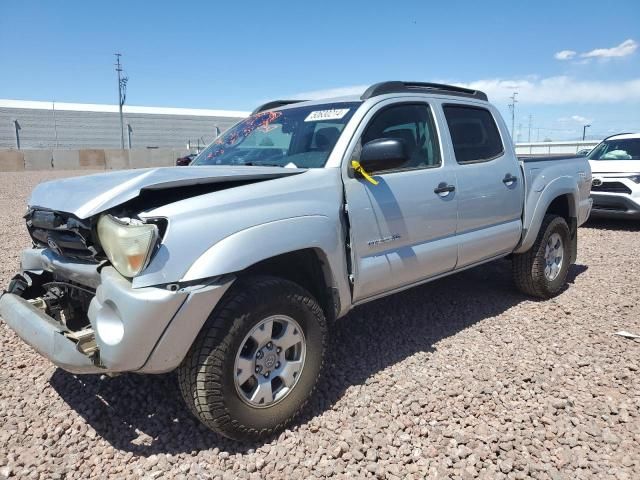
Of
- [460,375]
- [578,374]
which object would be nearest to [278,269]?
[460,375]

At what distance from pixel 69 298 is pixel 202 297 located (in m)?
1.09

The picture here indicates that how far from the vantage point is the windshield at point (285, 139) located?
3.34 meters

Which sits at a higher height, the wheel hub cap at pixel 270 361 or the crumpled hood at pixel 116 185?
the crumpled hood at pixel 116 185

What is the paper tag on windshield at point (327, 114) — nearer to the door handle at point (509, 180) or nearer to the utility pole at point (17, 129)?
the door handle at point (509, 180)

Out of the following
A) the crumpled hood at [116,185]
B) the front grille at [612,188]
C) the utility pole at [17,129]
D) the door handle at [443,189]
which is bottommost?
the front grille at [612,188]

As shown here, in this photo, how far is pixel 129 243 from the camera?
7.50 ft

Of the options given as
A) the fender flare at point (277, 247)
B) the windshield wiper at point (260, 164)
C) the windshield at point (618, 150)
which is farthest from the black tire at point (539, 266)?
the windshield at point (618, 150)

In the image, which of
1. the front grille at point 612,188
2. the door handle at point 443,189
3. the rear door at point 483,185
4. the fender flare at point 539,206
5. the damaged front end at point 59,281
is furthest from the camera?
the front grille at point 612,188

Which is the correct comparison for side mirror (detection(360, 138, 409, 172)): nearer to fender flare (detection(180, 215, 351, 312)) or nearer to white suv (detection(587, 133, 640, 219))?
fender flare (detection(180, 215, 351, 312))

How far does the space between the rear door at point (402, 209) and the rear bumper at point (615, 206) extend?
6757 mm

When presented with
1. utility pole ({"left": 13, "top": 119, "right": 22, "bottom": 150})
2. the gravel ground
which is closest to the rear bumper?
the gravel ground

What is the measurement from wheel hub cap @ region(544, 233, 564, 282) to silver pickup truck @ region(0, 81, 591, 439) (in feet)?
3.73

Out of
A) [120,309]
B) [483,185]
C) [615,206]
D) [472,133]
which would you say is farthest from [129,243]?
[615,206]

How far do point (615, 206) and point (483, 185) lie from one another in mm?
6531
